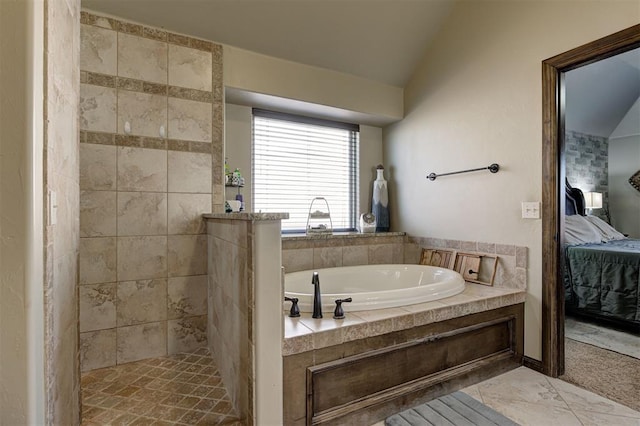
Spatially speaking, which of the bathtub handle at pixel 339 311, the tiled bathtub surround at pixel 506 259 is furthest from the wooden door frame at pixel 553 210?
the bathtub handle at pixel 339 311

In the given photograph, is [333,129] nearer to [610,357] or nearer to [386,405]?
[386,405]

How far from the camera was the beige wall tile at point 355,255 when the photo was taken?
2.96 meters

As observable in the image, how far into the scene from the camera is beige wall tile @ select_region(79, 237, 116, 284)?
2.11 metres

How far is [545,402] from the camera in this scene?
5.97 feet

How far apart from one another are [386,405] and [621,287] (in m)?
2.65

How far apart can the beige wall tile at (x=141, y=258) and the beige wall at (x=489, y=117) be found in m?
2.22

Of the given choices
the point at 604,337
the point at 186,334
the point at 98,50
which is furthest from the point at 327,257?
the point at 604,337

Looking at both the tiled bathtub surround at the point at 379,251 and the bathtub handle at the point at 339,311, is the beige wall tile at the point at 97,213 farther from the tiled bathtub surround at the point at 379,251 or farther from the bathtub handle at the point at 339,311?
the bathtub handle at the point at 339,311

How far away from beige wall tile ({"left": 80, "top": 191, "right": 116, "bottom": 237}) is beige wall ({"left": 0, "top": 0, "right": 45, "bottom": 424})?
1489mm

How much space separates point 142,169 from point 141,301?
0.92 meters

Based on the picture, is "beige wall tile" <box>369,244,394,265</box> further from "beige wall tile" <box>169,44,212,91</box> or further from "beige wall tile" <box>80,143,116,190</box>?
"beige wall tile" <box>80,143,116,190</box>

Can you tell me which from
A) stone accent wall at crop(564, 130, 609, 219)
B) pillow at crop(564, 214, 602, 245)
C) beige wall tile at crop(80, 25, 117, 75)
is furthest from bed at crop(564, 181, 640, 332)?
beige wall tile at crop(80, 25, 117, 75)

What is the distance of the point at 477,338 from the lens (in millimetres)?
2021

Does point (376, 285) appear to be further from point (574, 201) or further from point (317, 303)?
point (574, 201)
